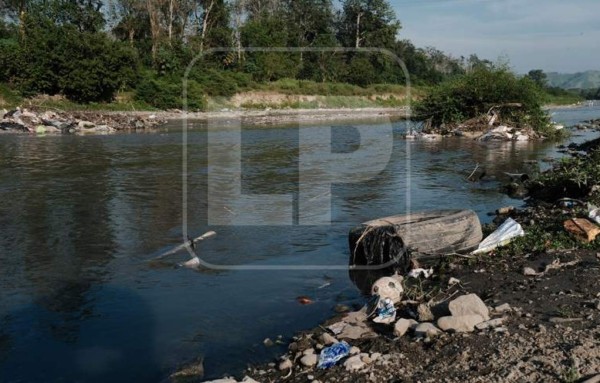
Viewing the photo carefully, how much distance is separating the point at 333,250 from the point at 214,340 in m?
3.39

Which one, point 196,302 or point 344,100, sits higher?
point 344,100

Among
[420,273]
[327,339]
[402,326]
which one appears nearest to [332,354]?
[327,339]

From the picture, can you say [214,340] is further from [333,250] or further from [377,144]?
[377,144]

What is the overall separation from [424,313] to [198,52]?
2049 inches

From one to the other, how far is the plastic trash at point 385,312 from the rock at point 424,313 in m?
0.26

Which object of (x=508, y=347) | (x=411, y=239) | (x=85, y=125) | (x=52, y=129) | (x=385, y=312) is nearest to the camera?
(x=508, y=347)

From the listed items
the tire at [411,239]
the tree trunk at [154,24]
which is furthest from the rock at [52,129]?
the tire at [411,239]

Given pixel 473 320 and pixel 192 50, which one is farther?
pixel 192 50

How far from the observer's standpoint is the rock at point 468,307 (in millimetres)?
5145

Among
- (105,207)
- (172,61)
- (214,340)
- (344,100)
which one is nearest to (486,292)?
(214,340)

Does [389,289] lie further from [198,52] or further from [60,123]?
[198,52]

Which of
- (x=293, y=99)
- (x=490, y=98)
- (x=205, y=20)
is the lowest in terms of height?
(x=490, y=98)

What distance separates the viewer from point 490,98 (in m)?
26.6

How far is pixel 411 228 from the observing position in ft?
25.0
